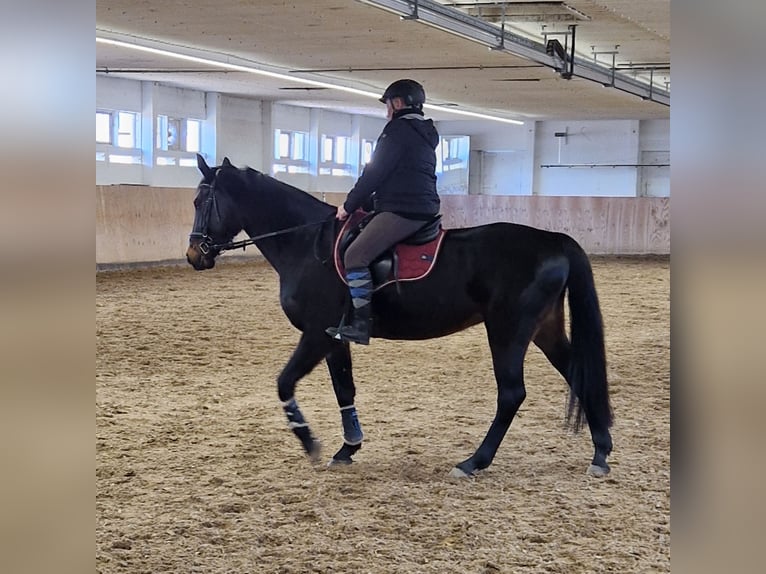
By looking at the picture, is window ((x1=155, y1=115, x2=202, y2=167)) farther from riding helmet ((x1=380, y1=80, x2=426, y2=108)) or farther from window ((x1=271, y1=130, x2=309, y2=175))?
riding helmet ((x1=380, y1=80, x2=426, y2=108))

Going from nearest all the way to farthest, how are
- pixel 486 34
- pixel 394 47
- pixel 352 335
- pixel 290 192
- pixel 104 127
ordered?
pixel 352 335 → pixel 290 192 → pixel 486 34 → pixel 394 47 → pixel 104 127

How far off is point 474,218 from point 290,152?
5695 mm

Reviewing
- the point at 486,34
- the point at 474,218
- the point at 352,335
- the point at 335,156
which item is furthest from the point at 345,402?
the point at 335,156

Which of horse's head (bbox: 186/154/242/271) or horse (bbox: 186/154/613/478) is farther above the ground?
horse's head (bbox: 186/154/242/271)

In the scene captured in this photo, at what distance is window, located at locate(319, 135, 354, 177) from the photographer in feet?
81.1

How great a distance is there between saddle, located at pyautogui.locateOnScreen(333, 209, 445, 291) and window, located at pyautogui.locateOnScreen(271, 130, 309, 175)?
18086 mm

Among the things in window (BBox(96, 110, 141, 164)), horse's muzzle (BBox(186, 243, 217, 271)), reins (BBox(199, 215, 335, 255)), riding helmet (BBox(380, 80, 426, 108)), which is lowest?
horse's muzzle (BBox(186, 243, 217, 271))

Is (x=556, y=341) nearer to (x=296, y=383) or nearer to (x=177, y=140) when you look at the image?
(x=296, y=383)

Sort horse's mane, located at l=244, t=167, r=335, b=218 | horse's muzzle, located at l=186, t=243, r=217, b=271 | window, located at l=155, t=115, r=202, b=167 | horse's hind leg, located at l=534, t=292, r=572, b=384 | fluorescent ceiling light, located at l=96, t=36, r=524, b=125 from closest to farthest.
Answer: horse's hind leg, located at l=534, t=292, r=572, b=384
horse's mane, located at l=244, t=167, r=335, b=218
horse's muzzle, located at l=186, t=243, r=217, b=271
fluorescent ceiling light, located at l=96, t=36, r=524, b=125
window, located at l=155, t=115, r=202, b=167

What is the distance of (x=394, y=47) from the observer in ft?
41.2

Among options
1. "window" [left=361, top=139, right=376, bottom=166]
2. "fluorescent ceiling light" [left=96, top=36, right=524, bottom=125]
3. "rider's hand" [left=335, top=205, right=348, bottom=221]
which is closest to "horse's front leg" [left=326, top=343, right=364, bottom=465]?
"rider's hand" [left=335, top=205, right=348, bottom=221]
